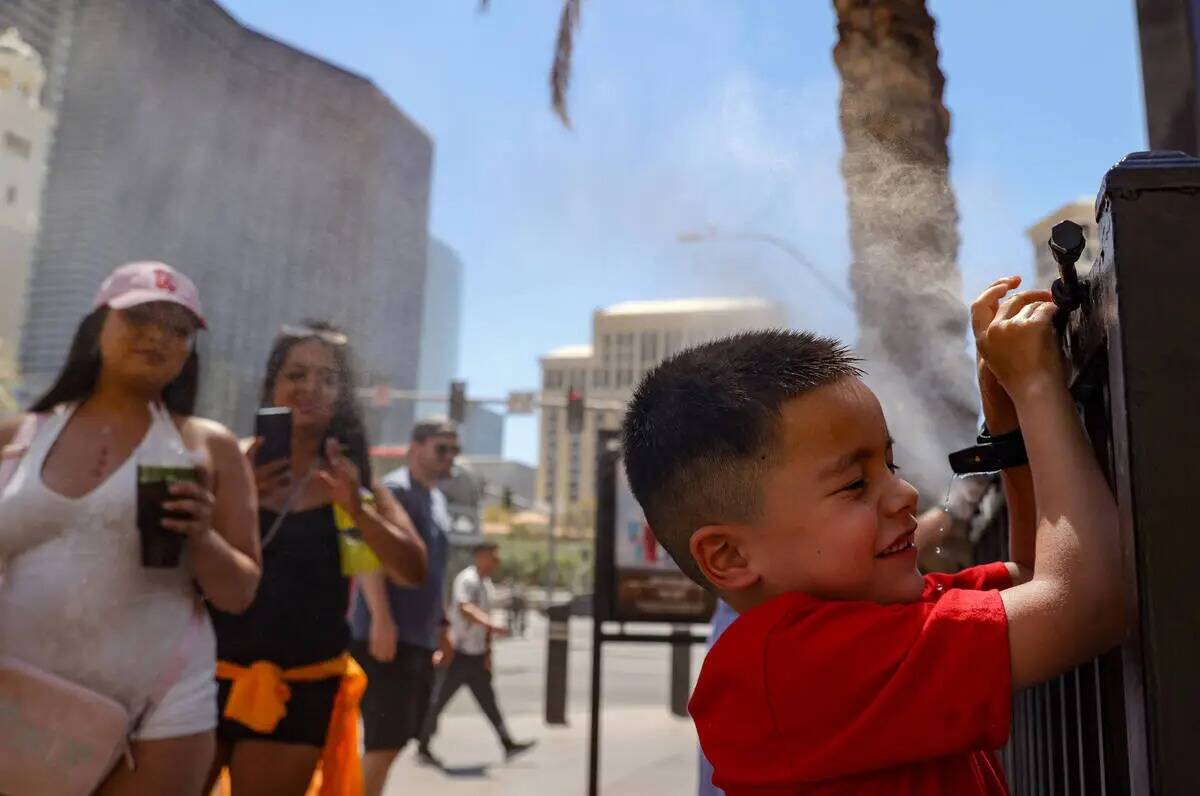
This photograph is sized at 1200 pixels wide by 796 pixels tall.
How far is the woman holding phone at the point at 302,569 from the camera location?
2.41m

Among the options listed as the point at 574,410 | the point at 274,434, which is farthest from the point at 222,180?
the point at 574,410

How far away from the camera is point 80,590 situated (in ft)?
6.26

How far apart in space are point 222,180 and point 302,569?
7.26 feet

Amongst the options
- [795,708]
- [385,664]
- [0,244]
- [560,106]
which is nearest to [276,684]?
[385,664]

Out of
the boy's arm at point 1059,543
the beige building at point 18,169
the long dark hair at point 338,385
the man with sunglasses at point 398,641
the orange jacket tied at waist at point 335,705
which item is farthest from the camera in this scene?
the beige building at point 18,169

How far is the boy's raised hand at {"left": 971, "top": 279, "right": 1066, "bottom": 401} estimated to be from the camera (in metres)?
0.89

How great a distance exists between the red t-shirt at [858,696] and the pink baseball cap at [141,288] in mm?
1778

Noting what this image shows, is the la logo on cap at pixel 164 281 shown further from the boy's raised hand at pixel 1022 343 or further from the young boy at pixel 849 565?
the boy's raised hand at pixel 1022 343

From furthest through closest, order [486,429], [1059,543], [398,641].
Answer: [486,429], [398,641], [1059,543]

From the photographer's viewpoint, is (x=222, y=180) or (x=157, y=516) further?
(x=222, y=180)

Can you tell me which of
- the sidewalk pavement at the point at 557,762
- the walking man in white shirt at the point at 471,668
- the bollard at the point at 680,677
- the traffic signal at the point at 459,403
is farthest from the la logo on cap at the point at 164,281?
the traffic signal at the point at 459,403

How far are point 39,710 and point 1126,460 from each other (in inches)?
76.6

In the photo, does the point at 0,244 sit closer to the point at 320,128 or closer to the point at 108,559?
the point at 320,128

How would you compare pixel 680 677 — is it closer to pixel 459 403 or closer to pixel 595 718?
pixel 595 718
